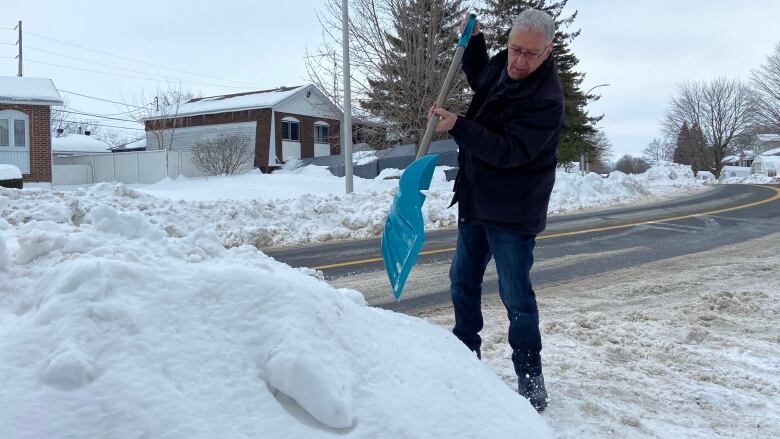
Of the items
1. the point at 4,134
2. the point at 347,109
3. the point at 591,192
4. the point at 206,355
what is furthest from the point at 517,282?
the point at 4,134

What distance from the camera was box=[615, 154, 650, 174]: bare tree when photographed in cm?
8288

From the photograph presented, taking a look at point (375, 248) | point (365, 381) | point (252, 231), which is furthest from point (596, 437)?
point (252, 231)

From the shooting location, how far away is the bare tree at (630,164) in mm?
82875

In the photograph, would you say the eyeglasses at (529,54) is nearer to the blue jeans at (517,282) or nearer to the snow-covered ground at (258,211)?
the blue jeans at (517,282)

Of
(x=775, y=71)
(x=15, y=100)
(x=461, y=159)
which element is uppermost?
(x=775, y=71)

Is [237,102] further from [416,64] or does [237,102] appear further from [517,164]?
[517,164]

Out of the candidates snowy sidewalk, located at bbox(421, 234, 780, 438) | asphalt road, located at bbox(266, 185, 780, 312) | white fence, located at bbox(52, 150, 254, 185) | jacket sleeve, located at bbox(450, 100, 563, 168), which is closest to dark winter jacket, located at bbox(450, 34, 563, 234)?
jacket sleeve, located at bbox(450, 100, 563, 168)

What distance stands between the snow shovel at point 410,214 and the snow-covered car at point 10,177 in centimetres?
1375

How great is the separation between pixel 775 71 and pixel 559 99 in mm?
46553

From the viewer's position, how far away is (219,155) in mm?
27219

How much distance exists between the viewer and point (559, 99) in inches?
104

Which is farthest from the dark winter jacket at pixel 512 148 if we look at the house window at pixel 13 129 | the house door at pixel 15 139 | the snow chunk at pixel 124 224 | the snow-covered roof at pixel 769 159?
the snow-covered roof at pixel 769 159

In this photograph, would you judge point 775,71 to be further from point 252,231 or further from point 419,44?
point 252,231

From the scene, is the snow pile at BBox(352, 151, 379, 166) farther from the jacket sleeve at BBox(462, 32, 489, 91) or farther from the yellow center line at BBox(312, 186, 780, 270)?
the jacket sleeve at BBox(462, 32, 489, 91)
